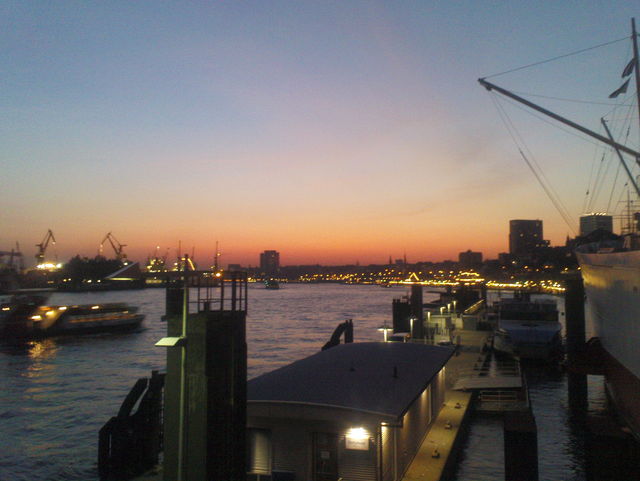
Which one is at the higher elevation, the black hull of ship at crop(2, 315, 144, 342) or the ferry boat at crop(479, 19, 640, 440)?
the ferry boat at crop(479, 19, 640, 440)

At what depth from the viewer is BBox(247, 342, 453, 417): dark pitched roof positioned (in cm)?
1195

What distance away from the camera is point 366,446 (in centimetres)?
1145

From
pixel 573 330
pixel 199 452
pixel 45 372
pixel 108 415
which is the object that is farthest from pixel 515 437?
pixel 45 372

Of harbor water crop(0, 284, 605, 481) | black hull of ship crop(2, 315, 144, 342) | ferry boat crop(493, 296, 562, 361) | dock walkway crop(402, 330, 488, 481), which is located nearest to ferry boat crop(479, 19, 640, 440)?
harbor water crop(0, 284, 605, 481)

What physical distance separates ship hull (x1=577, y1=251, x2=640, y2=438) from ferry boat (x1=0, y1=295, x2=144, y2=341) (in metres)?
60.9

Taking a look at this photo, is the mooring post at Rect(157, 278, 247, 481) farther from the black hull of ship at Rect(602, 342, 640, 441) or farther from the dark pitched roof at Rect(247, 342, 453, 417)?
the black hull of ship at Rect(602, 342, 640, 441)

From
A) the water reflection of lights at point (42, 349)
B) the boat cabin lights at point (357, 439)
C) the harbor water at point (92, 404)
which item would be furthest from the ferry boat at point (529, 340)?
the water reflection of lights at point (42, 349)

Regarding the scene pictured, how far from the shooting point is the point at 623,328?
17891mm

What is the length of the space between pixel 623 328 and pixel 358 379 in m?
9.75

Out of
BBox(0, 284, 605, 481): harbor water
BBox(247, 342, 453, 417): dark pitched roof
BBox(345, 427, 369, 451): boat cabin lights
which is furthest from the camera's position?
BBox(0, 284, 605, 481): harbor water

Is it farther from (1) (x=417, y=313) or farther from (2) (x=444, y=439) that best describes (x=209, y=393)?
(1) (x=417, y=313)

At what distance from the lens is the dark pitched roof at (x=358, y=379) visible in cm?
1195

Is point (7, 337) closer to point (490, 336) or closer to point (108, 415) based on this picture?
point (108, 415)

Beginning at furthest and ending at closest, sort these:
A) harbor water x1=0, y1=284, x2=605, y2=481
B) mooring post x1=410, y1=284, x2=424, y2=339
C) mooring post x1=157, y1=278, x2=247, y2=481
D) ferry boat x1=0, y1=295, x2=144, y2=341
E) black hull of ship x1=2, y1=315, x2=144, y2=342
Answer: ferry boat x1=0, y1=295, x2=144, y2=341, black hull of ship x1=2, y1=315, x2=144, y2=342, mooring post x1=410, y1=284, x2=424, y2=339, harbor water x1=0, y1=284, x2=605, y2=481, mooring post x1=157, y1=278, x2=247, y2=481
